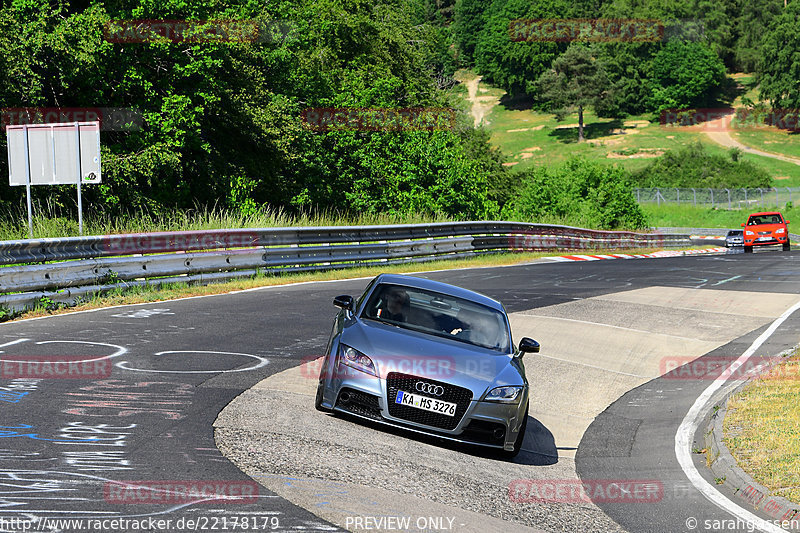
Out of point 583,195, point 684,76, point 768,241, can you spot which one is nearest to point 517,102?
point 684,76

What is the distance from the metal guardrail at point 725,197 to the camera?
81.8m

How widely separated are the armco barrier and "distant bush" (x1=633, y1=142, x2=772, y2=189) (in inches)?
2849

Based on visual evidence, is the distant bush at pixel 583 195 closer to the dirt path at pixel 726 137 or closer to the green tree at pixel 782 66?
the dirt path at pixel 726 137

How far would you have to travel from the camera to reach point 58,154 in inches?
667

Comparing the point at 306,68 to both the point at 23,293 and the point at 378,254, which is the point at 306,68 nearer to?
the point at 378,254

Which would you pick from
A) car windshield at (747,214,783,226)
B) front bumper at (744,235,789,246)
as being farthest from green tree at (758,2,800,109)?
front bumper at (744,235,789,246)

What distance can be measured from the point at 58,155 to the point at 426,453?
38.6 feet

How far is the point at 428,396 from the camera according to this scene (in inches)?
316

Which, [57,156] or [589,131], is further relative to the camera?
[589,131]

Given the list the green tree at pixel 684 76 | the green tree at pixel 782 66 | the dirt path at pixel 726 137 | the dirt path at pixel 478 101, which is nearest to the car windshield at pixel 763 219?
the dirt path at pixel 726 137

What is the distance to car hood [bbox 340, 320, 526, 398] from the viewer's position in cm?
808

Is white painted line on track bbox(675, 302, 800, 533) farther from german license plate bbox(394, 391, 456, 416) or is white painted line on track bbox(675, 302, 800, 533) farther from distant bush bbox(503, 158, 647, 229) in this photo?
distant bush bbox(503, 158, 647, 229)

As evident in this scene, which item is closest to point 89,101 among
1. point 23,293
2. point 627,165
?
point 23,293

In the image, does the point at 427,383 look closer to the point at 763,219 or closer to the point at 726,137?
the point at 763,219
